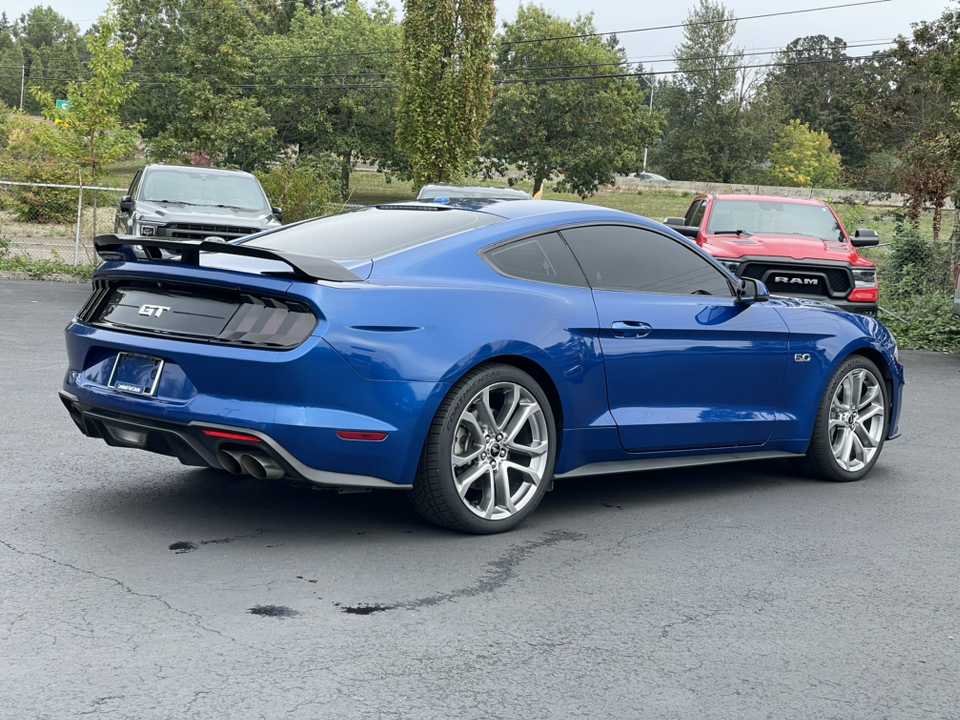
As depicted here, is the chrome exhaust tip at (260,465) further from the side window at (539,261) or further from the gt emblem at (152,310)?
the side window at (539,261)

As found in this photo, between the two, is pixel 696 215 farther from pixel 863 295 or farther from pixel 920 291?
pixel 920 291

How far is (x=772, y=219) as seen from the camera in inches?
579

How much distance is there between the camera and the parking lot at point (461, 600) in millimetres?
3543

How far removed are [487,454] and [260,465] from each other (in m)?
1.03

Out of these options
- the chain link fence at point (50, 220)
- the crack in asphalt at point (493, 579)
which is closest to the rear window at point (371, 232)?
the crack in asphalt at point (493, 579)

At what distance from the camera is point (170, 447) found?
5.00 m

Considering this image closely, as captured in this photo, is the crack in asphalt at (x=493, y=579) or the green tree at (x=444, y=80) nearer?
the crack in asphalt at (x=493, y=579)

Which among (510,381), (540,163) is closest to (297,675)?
(510,381)

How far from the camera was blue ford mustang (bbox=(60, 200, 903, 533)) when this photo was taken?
4.84 meters

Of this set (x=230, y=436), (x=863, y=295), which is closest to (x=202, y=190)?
(x=863, y=295)

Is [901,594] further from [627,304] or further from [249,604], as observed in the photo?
[249,604]

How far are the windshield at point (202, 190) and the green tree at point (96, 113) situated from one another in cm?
325

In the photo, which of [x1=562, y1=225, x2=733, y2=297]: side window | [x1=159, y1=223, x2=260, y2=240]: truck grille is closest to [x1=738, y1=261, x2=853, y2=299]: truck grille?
[x1=562, y1=225, x2=733, y2=297]: side window

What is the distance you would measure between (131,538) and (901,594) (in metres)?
3.19
